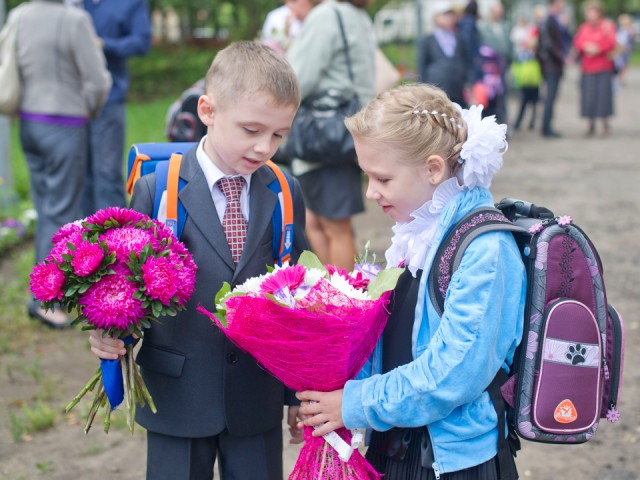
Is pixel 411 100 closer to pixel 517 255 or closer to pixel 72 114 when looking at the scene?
pixel 517 255

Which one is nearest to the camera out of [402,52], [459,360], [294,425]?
[459,360]

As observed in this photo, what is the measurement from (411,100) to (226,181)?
649 millimetres

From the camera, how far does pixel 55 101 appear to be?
18.8 ft

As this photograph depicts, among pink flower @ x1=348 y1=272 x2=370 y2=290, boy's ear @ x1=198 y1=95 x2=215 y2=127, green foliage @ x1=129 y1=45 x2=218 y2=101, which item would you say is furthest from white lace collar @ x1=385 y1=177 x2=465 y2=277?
green foliage @ x1=129 y1=45 x2=218 y2=101

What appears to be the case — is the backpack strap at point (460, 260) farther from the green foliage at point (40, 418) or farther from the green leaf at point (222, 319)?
the green foliage at point (40, 418)

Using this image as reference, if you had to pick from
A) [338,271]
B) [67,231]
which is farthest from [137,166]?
[338,271]

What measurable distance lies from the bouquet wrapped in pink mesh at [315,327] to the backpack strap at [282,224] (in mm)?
321

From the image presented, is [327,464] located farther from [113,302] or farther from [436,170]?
[436,170]

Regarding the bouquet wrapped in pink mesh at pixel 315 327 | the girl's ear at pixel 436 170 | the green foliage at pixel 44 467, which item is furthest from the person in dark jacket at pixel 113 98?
the girl's ear at pixel 436 170

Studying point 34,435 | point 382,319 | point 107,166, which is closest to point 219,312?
point 382,319

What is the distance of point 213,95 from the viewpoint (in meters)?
2.64

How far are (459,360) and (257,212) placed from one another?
0.84 metres

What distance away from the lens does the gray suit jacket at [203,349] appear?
2598mm

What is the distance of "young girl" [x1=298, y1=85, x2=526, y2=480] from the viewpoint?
2172 millimetres
